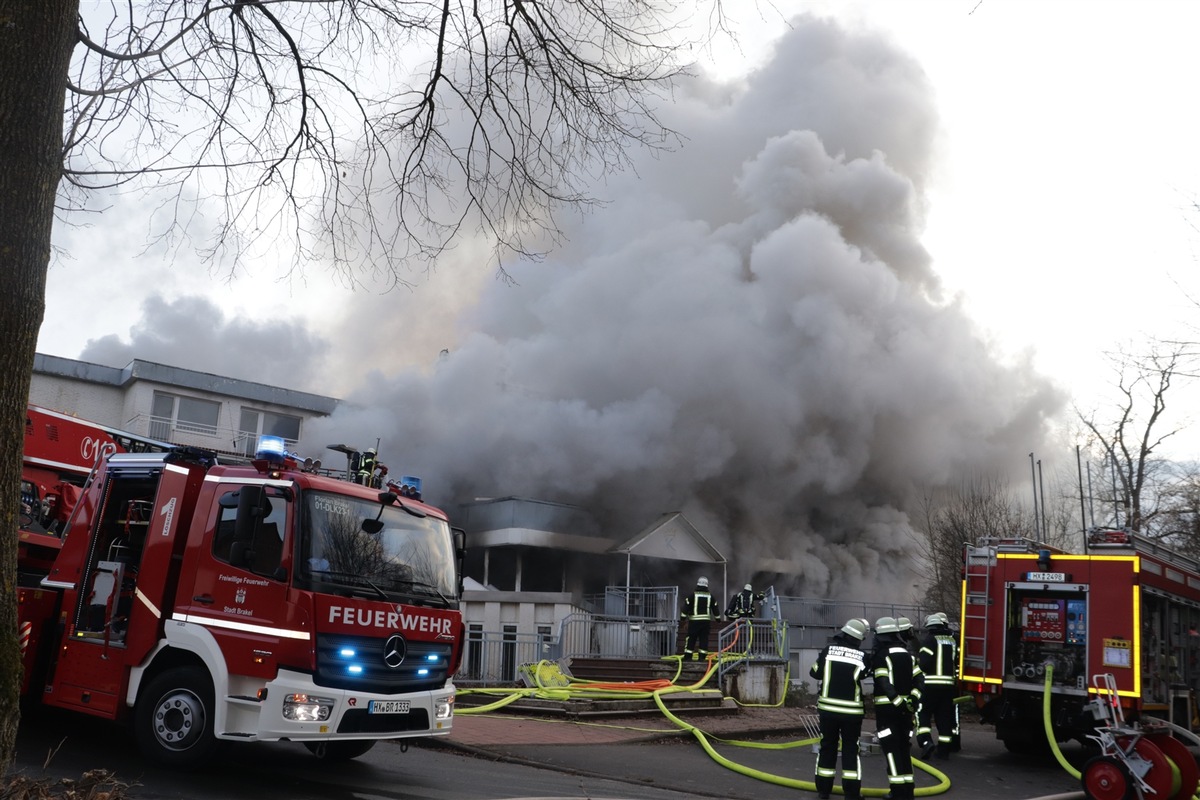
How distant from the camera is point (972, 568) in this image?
1133 cm

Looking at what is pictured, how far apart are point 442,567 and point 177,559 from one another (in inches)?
73.0

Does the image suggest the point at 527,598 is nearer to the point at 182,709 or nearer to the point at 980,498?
the point at 980,498

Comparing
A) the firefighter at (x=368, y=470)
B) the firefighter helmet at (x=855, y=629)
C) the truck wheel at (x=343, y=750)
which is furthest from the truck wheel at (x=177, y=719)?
the firefighter helmet at (x=855, y=629)

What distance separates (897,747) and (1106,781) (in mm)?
1644

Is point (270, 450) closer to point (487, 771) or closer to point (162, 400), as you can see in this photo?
point (487, 771)

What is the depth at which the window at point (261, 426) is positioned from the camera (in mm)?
28969

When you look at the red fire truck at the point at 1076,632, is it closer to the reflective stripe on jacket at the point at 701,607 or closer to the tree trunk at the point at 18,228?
the reflective stripe on jacket at the point at 701,607

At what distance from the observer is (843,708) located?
7.71 metres

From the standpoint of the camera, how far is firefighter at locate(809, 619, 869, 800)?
24.8 ft

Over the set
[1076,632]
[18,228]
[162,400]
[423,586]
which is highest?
[162,400]

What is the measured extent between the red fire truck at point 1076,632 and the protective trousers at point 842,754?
11.8 feet

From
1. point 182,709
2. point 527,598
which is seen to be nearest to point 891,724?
point 182,709

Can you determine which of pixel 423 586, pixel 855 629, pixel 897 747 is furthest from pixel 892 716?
pixel 423 586

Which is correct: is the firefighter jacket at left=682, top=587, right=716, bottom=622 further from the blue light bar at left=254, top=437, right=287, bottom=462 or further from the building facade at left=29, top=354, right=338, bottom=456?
the building facade at left=29, top=354, right=338, bottom=456
